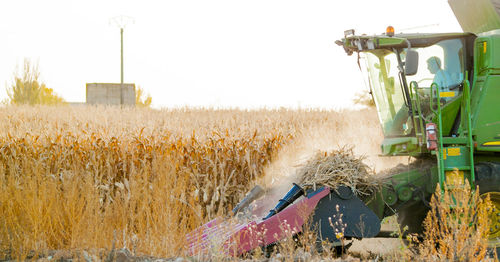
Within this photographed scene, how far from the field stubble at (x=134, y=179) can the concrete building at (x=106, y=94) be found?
1980cm

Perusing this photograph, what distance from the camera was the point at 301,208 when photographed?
6.00 m

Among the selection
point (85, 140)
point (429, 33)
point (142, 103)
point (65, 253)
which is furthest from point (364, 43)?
point (142, 103)

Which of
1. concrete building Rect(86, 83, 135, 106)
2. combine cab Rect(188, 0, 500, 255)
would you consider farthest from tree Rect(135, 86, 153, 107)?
combine cab Rect(188, 0, 500, 255)

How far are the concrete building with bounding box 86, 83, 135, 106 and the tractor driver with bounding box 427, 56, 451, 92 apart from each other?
85.4ft

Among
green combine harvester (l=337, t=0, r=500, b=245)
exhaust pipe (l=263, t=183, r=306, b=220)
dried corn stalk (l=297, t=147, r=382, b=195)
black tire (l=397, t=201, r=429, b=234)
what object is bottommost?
black tire (l=397, t=201, r=429, b=234)

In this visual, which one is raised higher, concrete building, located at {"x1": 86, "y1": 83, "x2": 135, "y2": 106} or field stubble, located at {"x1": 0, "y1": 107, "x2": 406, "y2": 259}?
concrete building, located at {"x1": 86, "y1": 83, "x2": 135, "y2": 106}

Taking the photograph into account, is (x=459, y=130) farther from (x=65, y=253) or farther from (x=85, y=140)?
(x=85, y=140)

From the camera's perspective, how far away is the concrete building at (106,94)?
31.0m

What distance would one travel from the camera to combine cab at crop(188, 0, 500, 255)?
6414 millimetres

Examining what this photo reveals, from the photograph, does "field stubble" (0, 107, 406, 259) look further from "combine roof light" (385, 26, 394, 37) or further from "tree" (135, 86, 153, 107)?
"tree" (135, 86, 153, 107)

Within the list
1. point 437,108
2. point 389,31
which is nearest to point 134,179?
point 389,31

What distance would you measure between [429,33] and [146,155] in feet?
17.4

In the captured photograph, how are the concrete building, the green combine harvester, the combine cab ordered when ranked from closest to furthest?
the combine cab
the green combine harvester
the concrete building

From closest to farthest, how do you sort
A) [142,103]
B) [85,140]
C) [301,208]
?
[301,208], [85,140], [142,103]
